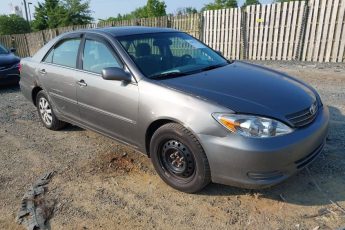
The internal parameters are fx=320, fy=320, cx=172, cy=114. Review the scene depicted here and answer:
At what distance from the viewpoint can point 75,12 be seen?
109ft

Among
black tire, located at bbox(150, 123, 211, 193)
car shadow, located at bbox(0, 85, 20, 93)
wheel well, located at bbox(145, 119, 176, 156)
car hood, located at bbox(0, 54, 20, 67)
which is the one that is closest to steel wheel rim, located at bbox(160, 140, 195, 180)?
black tire, located at bbox(150, 123, 211, 193)

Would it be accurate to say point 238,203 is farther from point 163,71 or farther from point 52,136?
point 52,136

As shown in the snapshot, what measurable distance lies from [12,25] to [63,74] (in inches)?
1792

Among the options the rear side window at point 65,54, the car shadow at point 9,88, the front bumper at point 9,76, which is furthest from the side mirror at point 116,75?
the front bumper at point 9,76

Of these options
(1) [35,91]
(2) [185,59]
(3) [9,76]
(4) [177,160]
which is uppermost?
(2) [185,59]

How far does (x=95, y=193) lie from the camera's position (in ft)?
11.6

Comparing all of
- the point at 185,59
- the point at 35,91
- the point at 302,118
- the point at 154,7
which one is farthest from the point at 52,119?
the point at 154,7

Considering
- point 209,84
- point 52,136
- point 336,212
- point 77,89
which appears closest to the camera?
point 336,212

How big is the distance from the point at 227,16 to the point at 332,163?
9630mm

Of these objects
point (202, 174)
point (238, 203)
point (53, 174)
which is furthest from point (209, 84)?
point (53, 174)

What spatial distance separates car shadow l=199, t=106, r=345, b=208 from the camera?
314 centimetres

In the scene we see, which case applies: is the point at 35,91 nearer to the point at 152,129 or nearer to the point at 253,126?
the point at 152,129

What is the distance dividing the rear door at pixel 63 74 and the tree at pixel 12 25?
145ft

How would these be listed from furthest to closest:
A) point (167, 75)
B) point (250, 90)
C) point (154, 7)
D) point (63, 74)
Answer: point (154, 7)
point (63, 74)
point (167, 75)
point (250, 90)
